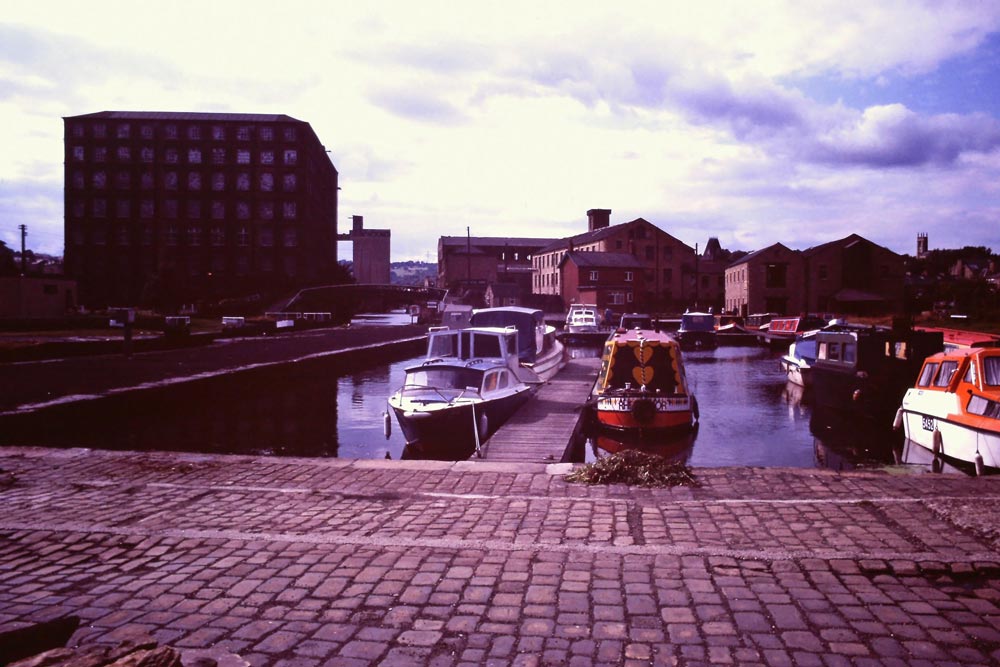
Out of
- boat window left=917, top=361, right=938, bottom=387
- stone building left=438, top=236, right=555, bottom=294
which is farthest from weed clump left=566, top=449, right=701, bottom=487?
stone building left=438, top=236, right=555, bottom=294

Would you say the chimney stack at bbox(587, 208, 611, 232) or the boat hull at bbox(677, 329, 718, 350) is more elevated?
the chimney stack at bbox(587, 208, 611, 232)

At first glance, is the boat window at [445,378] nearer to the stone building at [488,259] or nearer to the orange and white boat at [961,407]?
the orange and white boat at [961,407]

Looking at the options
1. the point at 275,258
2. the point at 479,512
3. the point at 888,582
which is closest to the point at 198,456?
the point at 479,512

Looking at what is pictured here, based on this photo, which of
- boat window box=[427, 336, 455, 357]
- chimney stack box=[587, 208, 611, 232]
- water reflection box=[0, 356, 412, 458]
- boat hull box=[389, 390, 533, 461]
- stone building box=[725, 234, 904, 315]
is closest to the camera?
boat hull box=[389, 390, 533, 461]

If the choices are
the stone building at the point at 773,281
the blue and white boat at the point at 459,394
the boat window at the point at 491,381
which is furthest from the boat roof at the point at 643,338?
the stone building at the point at 773,281

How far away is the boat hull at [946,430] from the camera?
47.3ft

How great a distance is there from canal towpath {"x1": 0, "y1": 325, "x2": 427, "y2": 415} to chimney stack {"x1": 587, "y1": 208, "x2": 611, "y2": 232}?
76913 mm

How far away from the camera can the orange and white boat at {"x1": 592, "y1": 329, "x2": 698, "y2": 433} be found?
20.5 metres

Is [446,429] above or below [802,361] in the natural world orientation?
below

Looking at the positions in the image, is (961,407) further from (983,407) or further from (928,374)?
(928,374)

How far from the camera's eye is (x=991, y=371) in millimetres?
15414

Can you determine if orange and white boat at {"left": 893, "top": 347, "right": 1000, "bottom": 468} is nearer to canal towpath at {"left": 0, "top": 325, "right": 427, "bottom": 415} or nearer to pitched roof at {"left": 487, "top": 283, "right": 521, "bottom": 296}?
canal towpath at {"left": 0, "top": 325, "right": 427, "bottom": 415}

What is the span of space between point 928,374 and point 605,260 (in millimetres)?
73591

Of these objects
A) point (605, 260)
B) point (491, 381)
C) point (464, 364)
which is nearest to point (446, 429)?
point (464, 364)
